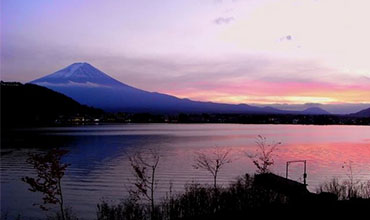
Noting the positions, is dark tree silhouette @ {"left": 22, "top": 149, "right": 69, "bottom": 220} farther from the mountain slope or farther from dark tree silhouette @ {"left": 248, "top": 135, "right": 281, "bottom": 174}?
the mountain slope

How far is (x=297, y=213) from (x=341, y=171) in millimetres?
17813

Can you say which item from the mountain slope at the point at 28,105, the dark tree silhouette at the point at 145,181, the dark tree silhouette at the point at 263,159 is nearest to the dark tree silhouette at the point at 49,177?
the dark tree silhouette at the point at 145,181

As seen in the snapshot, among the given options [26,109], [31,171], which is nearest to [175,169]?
[31,171]

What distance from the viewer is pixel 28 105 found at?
3159 inches

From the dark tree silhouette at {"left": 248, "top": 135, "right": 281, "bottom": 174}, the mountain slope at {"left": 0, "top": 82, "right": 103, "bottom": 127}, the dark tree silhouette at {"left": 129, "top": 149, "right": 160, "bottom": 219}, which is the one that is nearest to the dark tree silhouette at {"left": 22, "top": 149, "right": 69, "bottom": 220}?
the dark tree silhouette at {"left": 129, "top": 149, "right": 160, "bottom": 219}

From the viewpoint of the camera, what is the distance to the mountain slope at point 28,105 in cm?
7369

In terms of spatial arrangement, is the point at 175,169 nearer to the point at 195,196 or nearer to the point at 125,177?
the point at 125,177

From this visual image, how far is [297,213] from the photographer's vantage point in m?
7.67

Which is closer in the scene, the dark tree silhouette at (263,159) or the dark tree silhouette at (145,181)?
the dark tree silhouette at (145,181)

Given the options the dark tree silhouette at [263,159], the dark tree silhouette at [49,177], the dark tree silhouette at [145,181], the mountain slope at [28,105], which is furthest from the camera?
the mountain slope at [28,105]

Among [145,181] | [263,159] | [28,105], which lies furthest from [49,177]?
[28,105]

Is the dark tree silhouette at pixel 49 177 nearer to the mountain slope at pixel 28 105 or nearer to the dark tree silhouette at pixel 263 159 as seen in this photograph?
the dark tree silhouette at pixel 263 159

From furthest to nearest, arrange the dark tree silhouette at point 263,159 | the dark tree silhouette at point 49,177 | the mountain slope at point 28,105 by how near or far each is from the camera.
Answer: the mountain slope at point 28,105, the dark tree silhouette at point 263,159, the dark tree silhouette at point 49,177

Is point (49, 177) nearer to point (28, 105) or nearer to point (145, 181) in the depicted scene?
point (145, 181)
